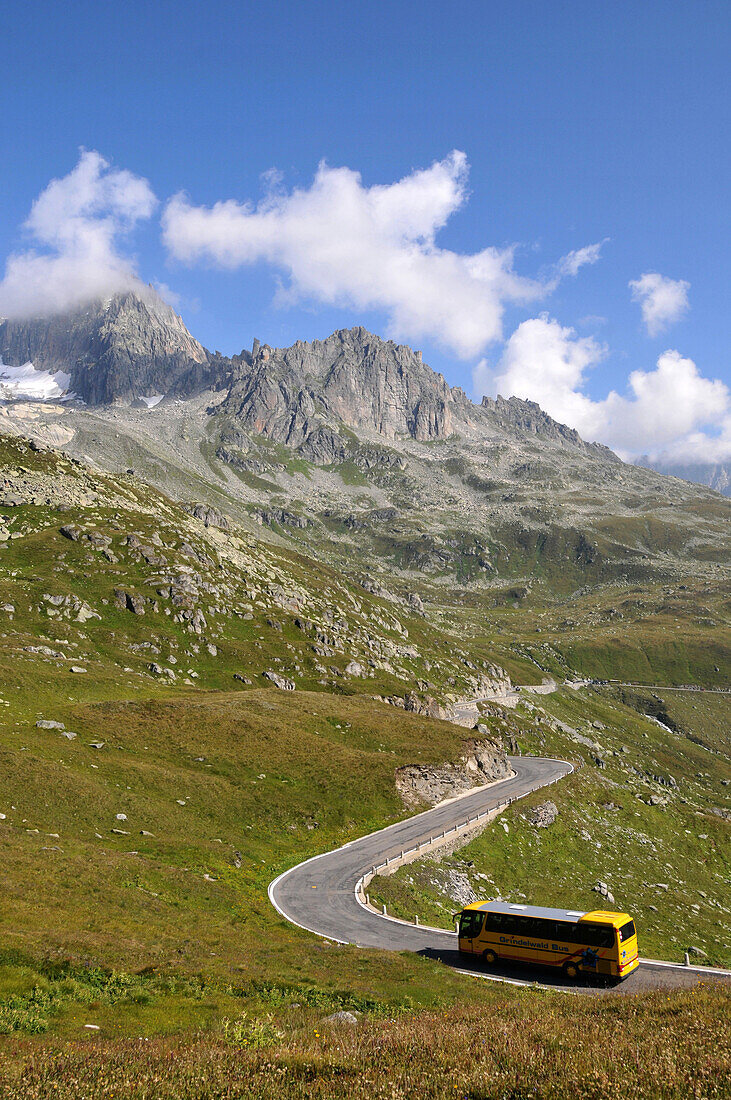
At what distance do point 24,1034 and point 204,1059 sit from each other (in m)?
6.20

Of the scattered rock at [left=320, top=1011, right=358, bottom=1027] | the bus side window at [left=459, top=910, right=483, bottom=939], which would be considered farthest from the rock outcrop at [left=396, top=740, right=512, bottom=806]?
the scattered rock at [left=320, top=1011, right=358, bottom=1027]

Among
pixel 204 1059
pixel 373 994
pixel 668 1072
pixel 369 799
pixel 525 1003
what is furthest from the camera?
pixel 369 799

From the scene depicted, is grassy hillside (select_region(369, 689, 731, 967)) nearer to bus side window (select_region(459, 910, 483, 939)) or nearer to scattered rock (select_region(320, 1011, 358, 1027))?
bus side window (select_region(459, 910, 483, 939))

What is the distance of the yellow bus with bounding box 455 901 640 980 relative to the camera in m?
30.7

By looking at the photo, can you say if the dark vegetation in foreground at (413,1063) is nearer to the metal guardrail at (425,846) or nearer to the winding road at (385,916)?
the winding road at (385,916)

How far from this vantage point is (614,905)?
176 ft

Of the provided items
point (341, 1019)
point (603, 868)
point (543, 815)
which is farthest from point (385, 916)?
point (543, 815)

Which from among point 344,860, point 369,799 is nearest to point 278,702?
point 369,799

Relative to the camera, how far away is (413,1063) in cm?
1205

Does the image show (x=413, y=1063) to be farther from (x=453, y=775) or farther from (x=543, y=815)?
(x=453, y=775)

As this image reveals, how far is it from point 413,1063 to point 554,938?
24309 millimetres

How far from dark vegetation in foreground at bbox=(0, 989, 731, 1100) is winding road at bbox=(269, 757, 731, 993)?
17.7 meters

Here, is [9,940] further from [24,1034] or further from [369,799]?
[369,799]

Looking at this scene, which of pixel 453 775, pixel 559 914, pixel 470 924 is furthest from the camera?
pixel 453 775
